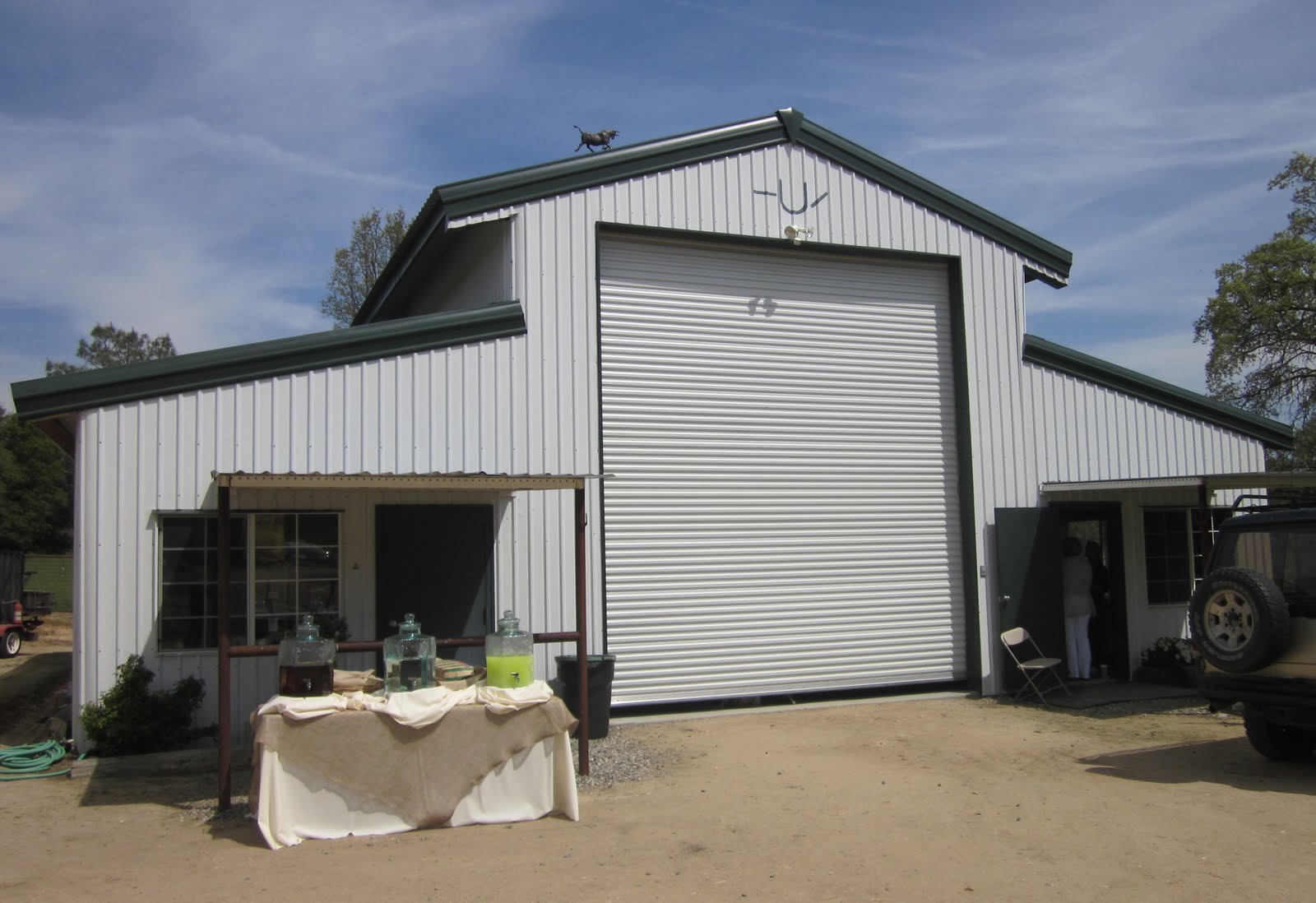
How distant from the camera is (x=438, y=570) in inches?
424

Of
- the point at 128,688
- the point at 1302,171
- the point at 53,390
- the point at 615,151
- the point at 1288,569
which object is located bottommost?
the point at 128,688

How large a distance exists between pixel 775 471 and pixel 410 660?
5721mm

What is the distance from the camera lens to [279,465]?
1016 centimetres

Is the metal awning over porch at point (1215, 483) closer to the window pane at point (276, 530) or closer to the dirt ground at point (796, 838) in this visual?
the dirt ground at point (796, 838)

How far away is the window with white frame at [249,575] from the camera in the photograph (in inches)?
388

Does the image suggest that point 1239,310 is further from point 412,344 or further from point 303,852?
point 303,852

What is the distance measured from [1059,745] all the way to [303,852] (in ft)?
22.6

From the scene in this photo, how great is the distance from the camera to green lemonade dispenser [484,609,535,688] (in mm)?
8250

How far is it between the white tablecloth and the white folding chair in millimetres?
6682

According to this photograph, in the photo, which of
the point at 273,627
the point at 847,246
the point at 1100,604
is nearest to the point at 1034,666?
the point at 1100,604

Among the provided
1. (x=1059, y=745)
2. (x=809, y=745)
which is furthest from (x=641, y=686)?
(x=1059, y=745)

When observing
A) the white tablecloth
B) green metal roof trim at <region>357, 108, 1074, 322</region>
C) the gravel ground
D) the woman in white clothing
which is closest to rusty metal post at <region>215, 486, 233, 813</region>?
the white tablecloth

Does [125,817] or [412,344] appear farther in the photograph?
[412,344]

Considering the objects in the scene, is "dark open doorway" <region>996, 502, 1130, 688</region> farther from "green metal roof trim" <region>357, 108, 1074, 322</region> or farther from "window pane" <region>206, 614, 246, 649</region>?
"window pane" <region>206, 614, 246, 649</region>
